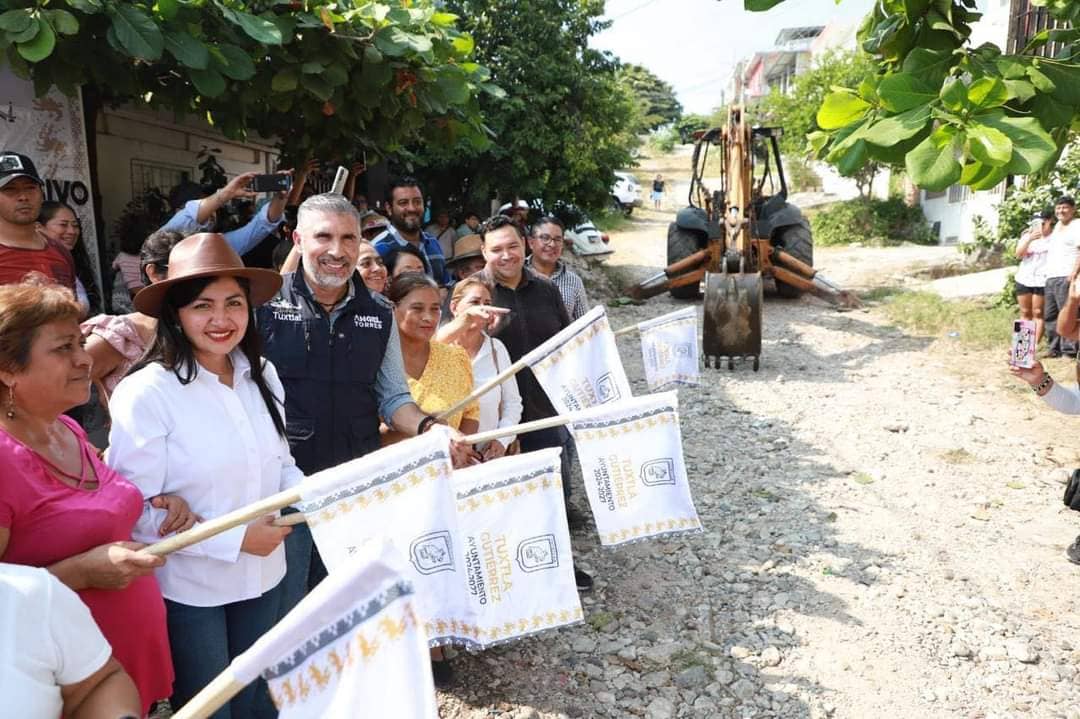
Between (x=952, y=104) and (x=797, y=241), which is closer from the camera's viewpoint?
(x=952, y=104)

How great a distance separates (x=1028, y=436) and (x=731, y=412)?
226 cm

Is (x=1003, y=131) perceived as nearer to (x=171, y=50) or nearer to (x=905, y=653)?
(x=905, y=653)

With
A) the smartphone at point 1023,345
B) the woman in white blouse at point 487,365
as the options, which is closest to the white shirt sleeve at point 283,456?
the woman in white blouse at point 487,365

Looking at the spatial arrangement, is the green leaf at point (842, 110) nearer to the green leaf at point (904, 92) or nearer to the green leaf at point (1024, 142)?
the green leaf at point (904, 92)

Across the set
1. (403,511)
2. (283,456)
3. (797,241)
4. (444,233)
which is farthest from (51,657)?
(797,241)

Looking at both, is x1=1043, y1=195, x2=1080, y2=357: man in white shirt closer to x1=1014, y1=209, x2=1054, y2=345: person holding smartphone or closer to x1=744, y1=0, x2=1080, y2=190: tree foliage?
x1=1014, y1=209, x2=1054, y2=345: person holding smartphone

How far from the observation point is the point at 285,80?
3879mm

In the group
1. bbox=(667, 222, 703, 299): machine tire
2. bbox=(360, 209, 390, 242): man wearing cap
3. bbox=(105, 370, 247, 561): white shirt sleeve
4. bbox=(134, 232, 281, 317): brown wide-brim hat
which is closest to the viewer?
bbox=(105, 370, 247, 561): white shirt sleeve

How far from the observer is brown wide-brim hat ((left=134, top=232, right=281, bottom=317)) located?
208 centimetres

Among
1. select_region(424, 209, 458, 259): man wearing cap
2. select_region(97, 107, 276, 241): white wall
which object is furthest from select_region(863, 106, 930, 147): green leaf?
select_region(424, 209, 458, 259): man wearing cap

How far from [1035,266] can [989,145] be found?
26.9 feet

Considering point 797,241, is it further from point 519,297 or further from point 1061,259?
point 519,297

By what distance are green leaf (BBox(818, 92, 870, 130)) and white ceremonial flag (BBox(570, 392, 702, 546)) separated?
1270 mm

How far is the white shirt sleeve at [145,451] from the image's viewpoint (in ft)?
6.48
